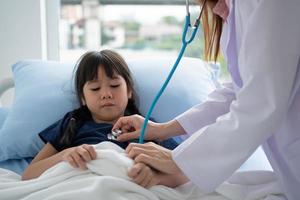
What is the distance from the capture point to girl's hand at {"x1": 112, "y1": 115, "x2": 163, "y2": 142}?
4.51 feet

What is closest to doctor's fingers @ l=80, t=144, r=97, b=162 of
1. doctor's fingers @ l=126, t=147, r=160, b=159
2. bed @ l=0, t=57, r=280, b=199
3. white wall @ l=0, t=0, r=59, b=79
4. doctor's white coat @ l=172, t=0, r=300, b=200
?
doctor's fingers @ l=126, t=147, r=160, b=159

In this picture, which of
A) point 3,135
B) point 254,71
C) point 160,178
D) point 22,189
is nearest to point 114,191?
point 160,178

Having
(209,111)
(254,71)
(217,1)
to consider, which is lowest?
(209,111)

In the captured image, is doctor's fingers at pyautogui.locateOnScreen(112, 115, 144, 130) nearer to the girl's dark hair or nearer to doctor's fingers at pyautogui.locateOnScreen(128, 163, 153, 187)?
the girl's dark hair

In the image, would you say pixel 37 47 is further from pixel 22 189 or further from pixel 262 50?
pixel 262 50

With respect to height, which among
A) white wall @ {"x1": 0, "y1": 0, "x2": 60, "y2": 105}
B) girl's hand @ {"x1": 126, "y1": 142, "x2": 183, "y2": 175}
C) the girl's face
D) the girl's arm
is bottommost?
the girl's arm

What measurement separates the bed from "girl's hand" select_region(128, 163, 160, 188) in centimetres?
56

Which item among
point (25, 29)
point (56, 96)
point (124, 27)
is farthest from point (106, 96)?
point (124, 27)

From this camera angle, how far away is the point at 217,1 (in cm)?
125

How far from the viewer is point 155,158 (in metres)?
1.07

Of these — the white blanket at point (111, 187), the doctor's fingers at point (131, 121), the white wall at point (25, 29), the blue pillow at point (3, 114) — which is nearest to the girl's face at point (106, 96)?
the doctor's fingers at point (131, 121)

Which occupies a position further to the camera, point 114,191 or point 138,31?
point 138,31

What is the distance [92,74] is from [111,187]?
25.7 inches

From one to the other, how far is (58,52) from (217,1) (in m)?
1.39
